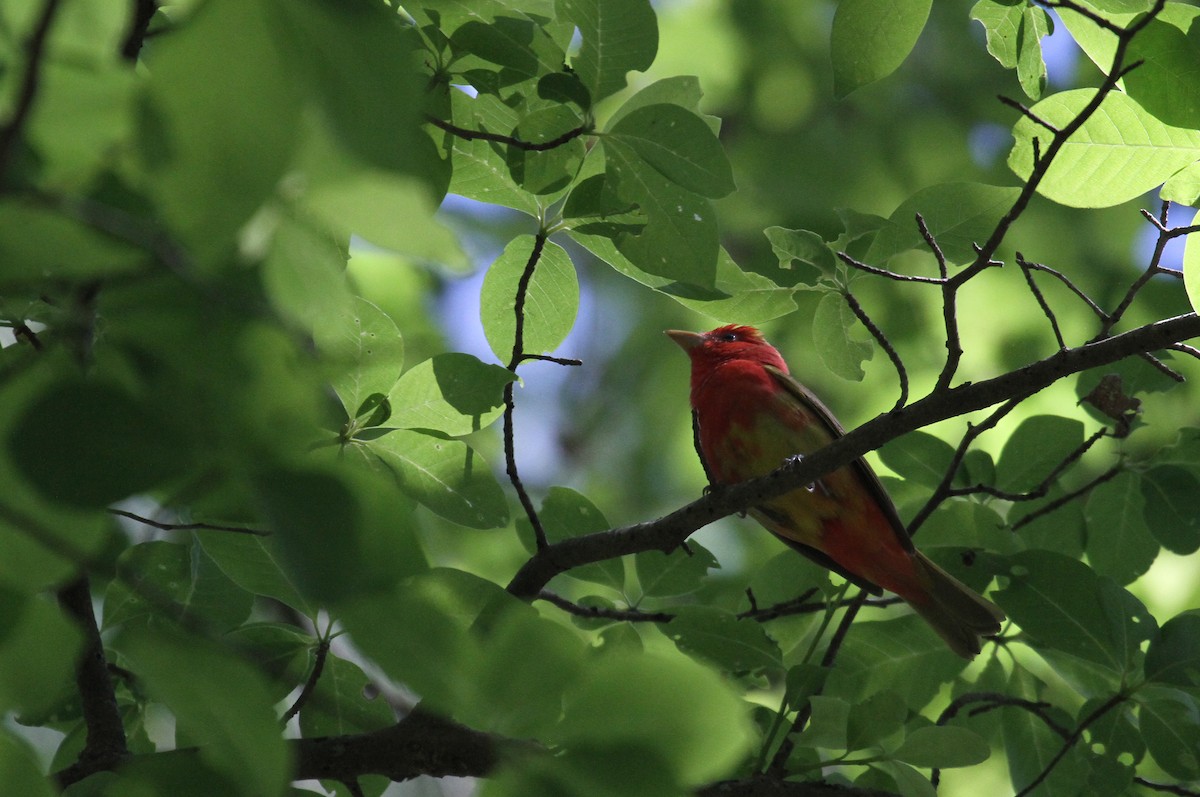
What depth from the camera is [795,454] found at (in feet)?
14.7

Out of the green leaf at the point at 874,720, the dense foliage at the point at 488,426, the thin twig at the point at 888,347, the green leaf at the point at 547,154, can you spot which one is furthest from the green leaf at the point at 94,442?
the thin twig at the point at 888,347

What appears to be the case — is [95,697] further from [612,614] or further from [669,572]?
[669,572]

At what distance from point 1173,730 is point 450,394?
1.82 metres

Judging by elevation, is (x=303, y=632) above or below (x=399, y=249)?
below

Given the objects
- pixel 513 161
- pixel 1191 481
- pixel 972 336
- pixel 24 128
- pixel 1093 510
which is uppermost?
pixel 24 128

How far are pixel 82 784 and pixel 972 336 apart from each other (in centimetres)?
492

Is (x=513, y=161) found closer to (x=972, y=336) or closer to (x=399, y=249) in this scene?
(x=399, y=249)

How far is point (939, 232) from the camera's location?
2.46 metres

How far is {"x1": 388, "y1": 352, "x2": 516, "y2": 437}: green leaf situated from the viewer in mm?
2236

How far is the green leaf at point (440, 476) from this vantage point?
2.34m

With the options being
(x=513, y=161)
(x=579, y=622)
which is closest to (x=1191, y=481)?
(x=579, y=622)

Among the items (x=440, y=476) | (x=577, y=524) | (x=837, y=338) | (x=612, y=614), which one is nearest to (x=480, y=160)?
(x=440, y=476)

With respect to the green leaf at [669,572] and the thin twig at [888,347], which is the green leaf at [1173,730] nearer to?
the thin twig at [888,347]

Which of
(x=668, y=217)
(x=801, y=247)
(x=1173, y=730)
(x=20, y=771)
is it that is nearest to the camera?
(x=20, y=771)
